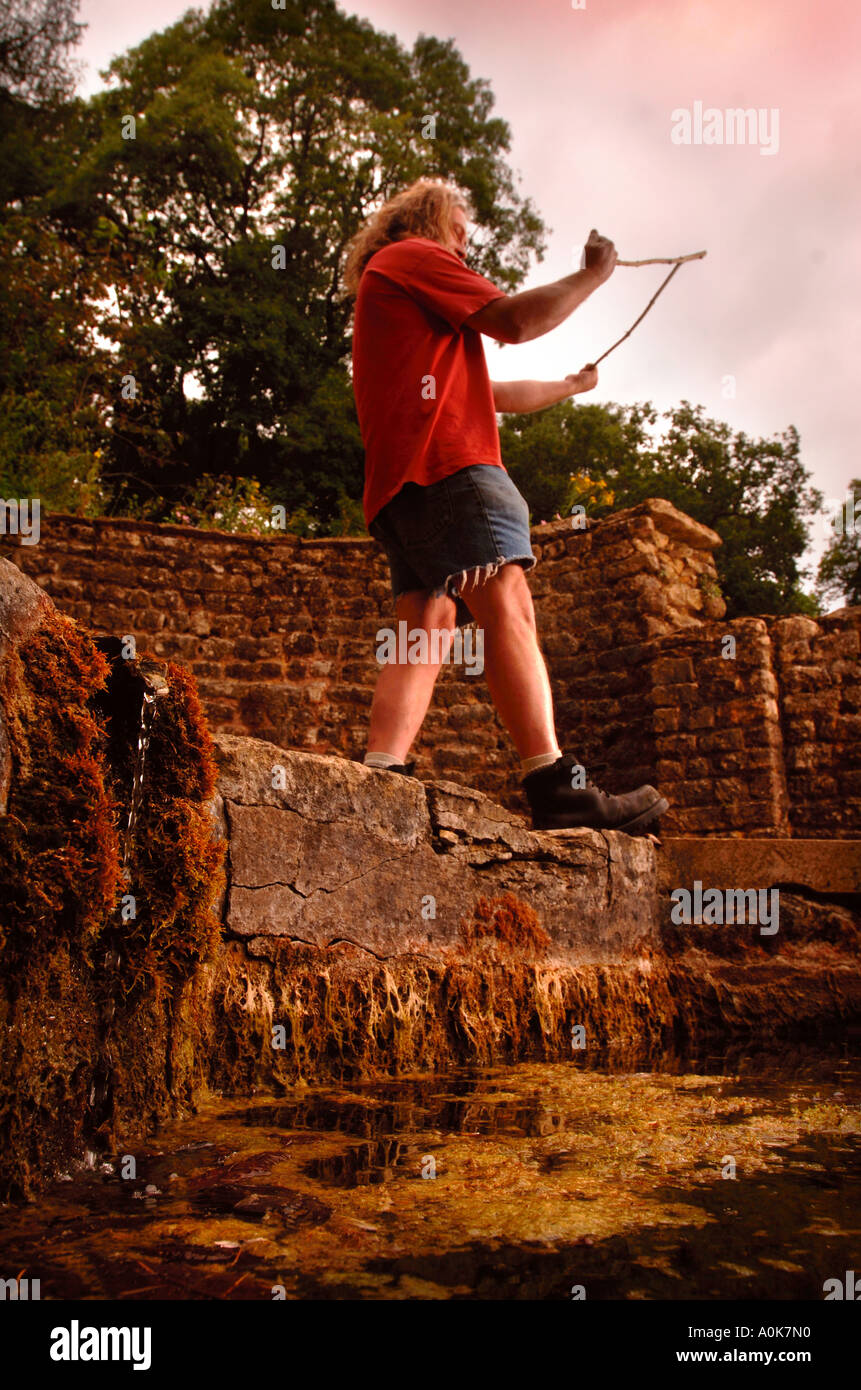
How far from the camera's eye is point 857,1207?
41.3 inches

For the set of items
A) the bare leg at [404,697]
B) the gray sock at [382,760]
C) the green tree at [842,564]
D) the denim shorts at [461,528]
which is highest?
the green tree at [842,564]

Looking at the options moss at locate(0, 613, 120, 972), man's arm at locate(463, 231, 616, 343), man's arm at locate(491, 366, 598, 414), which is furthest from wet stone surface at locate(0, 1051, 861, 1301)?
man's arm at locate(491, 366, 598, 414)

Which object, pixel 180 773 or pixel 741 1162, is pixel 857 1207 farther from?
pixel 180 773

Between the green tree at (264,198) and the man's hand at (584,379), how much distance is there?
13475 mm

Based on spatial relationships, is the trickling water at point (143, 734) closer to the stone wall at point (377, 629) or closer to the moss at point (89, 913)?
the moss at point (89, 913)

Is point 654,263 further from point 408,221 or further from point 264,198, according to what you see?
point 264,198

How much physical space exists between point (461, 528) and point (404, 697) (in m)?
0.43

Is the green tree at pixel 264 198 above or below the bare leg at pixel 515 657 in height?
above

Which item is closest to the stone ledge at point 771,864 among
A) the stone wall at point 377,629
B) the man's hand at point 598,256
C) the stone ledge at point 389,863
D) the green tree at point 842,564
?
the stone ledge at point 389,863

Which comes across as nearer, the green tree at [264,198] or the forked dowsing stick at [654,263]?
the forked dowsing stick at [654,263]

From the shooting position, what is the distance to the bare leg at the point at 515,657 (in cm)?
237

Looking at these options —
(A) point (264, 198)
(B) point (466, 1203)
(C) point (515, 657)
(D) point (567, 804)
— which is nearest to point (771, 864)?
(D) point (567, 804)

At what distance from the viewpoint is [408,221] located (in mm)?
2691

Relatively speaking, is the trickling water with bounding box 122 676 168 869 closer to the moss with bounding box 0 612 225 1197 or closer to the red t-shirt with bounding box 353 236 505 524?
the moss with bounding box 0 612 225 1197
